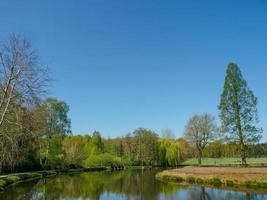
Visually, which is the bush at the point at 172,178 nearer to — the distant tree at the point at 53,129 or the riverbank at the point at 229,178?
the riverbank at the point at 229,178

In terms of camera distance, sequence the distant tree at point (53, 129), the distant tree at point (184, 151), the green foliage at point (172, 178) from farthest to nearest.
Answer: the distant tree at point (184, 151) < the distant tree at point (53, 129) < the green foliage at point (172, 178)

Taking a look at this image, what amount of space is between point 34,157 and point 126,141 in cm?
5261

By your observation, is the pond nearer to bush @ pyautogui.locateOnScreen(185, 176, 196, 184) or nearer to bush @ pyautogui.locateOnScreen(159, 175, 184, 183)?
bush @ pyautogui.locateOnScreen(185, 176, 196, 184)

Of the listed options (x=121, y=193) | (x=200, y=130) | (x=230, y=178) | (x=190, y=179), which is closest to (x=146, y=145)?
(x=200, y=130)

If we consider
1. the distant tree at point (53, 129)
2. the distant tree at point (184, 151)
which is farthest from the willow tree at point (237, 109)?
the distant tree at point (184, 151)

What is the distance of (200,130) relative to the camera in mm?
57875

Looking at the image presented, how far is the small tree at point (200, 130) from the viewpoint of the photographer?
188ft

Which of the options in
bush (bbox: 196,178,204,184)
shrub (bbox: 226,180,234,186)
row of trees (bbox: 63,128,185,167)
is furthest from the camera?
row of trees (bbox: 63,128,185,167)

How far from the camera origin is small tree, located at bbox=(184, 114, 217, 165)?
2256 inches

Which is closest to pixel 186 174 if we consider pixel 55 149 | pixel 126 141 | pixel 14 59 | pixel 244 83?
pixel 244 83

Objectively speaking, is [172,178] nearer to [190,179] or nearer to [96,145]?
[190,179]

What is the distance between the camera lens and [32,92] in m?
21.7

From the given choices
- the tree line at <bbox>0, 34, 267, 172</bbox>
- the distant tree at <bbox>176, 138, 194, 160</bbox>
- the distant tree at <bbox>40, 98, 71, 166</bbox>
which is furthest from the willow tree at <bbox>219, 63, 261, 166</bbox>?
the distant tree at <bbox>176, 138, 194, 160</bbox>

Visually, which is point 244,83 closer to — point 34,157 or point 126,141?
point 34,157
